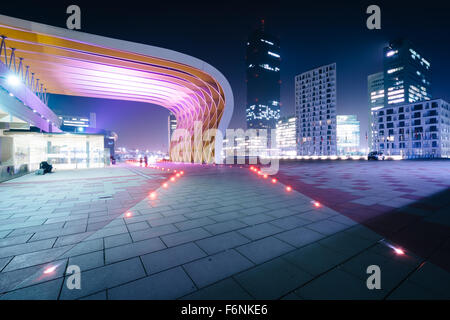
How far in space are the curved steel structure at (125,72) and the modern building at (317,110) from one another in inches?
3607

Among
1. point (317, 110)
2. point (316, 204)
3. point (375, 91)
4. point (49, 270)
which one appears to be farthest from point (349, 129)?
point (49, 270)

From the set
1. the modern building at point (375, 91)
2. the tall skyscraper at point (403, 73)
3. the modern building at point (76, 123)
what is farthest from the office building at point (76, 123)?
the modern building at point (375, 91)

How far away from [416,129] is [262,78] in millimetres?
108060

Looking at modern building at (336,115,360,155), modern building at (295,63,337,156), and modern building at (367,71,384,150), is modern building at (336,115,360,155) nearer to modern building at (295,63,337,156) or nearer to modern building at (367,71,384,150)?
modern building at (367,71,384,150)

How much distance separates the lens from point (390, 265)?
9.33ft

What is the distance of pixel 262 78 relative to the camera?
15638cm

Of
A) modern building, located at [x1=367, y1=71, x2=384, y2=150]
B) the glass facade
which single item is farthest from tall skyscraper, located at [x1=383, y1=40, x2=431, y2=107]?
the glass facade

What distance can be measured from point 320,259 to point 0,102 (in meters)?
18.5

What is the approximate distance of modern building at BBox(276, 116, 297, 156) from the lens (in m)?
152

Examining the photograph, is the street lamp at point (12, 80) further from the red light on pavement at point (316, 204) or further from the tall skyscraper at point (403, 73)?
the tall skyscraper at point (403, 73)

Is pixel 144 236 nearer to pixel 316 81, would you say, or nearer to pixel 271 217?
pixel 271 217

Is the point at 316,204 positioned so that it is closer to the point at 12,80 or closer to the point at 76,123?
the point at 12,80

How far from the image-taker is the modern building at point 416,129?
70.6 metres
